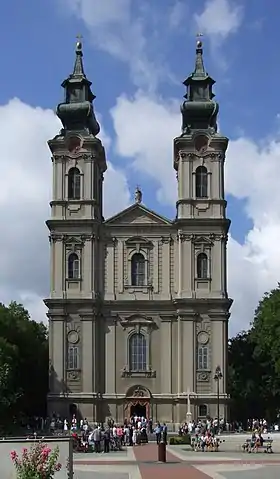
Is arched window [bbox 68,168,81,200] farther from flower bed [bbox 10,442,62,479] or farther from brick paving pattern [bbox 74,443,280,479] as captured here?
flower bed [bbox 10,442,62,479]

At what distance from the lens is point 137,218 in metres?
77.8

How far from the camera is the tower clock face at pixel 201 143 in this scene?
77.5m

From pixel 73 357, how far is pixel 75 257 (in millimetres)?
7992

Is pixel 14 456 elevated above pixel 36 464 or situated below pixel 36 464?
above

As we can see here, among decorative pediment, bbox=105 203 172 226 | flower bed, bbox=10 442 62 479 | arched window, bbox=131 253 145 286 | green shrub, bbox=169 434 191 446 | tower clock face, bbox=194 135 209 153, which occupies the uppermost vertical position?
tower clock face, bbox=194 135 209 153

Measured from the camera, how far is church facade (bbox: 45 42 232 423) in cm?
7394

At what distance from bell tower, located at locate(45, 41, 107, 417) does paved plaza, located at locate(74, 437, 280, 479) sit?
98.1ft

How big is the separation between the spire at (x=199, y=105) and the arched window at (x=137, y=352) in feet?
56.6

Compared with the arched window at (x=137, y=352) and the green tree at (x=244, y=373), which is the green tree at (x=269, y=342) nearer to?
the green tree at (x=244, y=373)

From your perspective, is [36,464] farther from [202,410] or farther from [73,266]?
[73,266]

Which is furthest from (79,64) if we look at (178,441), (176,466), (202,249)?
(176,466)

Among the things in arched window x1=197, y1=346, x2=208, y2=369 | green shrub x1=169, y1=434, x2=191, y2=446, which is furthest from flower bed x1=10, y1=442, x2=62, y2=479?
arched window x1=197, y1=346, x2=208, y2=369

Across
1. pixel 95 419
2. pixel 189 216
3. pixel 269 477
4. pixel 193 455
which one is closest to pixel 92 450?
pixel 193 455

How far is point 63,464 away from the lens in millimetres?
21750
